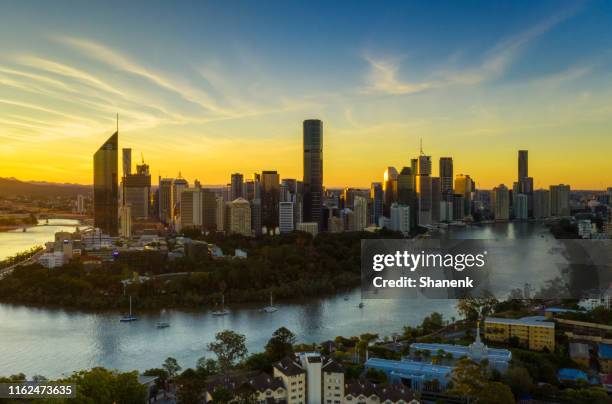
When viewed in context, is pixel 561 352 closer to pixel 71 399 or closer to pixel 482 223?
pixel 71 399

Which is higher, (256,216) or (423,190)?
(423,190)

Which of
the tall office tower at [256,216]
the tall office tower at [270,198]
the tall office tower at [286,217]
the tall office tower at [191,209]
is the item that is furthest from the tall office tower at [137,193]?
the tall office tower at [286,217]

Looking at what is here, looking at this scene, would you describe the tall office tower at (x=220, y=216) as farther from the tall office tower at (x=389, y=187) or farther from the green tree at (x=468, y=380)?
the green tree at (x=468, y=380)

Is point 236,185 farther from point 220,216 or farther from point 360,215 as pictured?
point 360,215

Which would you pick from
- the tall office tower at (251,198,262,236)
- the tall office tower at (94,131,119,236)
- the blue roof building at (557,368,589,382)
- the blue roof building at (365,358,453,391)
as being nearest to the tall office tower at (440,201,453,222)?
the tall office tower at (251,198,262,236)

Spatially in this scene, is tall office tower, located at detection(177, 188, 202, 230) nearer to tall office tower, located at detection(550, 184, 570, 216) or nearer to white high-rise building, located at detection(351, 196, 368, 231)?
white high-rise building, located at detection(351, 196, 368, 231)

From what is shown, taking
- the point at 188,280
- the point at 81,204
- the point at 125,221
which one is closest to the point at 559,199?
the point at 125,221

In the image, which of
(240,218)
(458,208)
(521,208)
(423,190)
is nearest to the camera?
(240,218)

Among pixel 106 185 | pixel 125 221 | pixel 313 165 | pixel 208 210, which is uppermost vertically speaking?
pixel 313 165
